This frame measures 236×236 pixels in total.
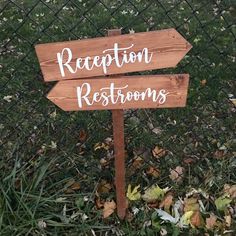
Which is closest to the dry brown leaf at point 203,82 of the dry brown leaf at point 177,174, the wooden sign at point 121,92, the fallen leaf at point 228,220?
the dry brown leaf at point 177,174

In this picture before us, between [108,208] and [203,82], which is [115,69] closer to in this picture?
[108,208]

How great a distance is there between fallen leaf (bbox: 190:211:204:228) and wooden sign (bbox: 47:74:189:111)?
762mm

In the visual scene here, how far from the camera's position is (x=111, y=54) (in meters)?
2.11

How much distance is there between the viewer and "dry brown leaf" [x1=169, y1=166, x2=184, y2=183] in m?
2.92

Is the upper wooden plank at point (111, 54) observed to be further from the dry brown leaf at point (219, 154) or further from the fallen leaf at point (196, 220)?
the dry brown leaf at point (219, 154)

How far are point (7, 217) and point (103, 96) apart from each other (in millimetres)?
902

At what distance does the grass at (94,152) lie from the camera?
8.69 feet

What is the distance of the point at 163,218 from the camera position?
2.68 m

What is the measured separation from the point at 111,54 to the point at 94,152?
1.11 metres

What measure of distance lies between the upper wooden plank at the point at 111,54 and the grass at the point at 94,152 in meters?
0.39

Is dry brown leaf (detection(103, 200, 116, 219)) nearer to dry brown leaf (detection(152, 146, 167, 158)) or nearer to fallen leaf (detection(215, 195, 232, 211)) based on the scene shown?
dry brown leaf (detection(152, 146, 167, 158))

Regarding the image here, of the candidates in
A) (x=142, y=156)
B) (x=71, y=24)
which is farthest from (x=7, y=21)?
(x=142, y=156)

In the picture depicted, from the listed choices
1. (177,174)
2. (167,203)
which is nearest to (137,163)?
(177,174)

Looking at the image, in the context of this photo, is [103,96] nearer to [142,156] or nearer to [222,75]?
[142,156]
